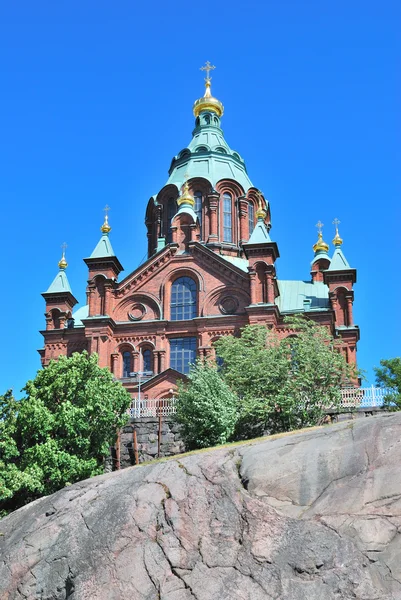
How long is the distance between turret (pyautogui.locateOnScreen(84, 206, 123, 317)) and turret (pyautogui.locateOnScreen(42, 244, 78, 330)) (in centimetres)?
297

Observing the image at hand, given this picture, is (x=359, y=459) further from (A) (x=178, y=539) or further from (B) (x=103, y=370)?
(B) (x=103, y=370)

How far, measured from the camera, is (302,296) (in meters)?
58.2

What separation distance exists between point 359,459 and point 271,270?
29356 mm

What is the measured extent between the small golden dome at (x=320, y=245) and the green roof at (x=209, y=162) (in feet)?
21.2

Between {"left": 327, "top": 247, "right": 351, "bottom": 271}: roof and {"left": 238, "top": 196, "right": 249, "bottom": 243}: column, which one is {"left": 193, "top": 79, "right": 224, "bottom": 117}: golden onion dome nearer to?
{"left": 238, "top": 196, "right": 249, "bottom": 243}: column

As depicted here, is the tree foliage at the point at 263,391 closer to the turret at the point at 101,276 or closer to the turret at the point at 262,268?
the turret at the point at 262,268

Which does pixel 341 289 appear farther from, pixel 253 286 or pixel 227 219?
pixel 227 219

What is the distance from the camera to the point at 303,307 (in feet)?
185

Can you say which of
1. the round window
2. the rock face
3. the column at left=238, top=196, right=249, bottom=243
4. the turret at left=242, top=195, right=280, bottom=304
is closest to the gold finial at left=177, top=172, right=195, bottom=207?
the column at left=238, top=196, right=249, bottom=243

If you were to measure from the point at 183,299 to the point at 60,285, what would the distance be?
915 centimetres

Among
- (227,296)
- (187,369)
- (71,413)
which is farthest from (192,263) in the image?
(71,413)

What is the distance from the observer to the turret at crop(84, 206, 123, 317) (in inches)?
2162

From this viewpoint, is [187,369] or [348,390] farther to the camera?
[187,369]

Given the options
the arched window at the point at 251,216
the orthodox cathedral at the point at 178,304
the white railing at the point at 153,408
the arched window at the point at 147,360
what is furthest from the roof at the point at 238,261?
the white railing at the point at 153,408
